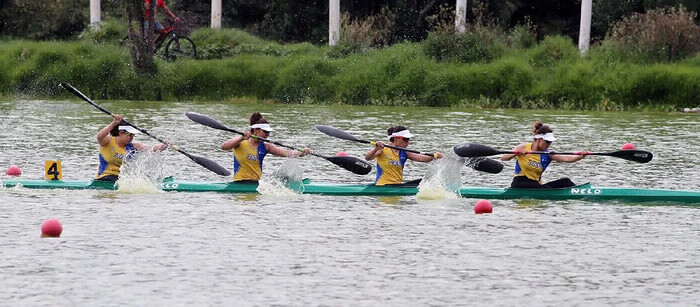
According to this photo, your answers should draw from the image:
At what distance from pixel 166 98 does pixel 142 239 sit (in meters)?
21.0

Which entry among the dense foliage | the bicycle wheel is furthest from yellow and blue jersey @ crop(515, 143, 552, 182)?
the dense foliage

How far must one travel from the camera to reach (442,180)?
16.1 metres

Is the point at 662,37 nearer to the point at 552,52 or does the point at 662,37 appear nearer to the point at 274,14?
the point at 552,52

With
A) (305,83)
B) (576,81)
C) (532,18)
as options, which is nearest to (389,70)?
(305,83)

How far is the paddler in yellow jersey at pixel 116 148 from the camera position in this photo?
16.0 meters

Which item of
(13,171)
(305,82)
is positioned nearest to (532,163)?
(13,171)

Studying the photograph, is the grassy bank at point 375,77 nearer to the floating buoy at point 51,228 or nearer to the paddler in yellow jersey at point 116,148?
the paddler in yellow jersey at point 116,148

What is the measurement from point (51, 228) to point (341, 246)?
10.3ft

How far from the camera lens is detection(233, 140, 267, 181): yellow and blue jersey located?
53.1 feet

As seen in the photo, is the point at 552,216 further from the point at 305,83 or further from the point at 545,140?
the point at 305,83

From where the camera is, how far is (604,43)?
3247 cm

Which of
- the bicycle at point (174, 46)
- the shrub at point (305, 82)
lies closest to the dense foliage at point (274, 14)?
the bicycle at point (174, 46)

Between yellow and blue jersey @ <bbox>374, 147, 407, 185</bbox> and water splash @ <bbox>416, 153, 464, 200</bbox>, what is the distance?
0.37 m

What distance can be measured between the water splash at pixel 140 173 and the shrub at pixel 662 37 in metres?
18.7
